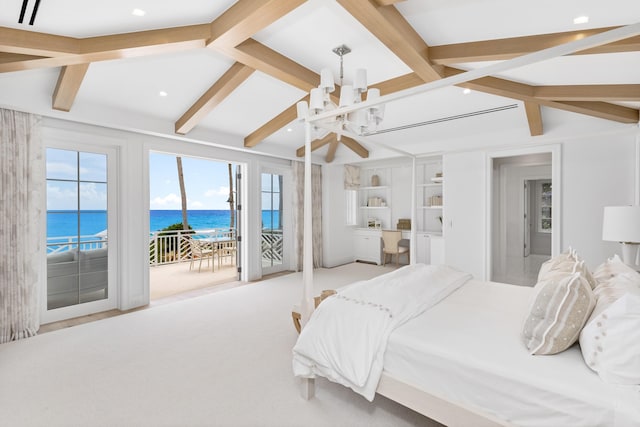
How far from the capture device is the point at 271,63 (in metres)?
2.99

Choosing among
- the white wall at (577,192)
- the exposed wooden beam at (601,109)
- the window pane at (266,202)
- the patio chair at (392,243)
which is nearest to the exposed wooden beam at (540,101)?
the exposed wooden beam at (601,109)

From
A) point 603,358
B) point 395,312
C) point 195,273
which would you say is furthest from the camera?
point 195,273

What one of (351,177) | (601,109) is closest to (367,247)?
(351,177)

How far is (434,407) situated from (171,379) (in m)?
1.95

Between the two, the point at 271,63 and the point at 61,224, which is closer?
the point at 271,63

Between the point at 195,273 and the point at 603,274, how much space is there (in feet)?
20.4

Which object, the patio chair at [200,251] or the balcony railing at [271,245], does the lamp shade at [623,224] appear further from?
the patio chair at [200,251]

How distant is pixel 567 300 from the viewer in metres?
1.57

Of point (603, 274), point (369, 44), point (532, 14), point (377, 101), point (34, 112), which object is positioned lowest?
point (603, 274)

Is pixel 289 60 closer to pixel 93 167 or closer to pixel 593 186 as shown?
pixel 93 167

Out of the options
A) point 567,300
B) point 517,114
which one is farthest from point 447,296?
point 517,114

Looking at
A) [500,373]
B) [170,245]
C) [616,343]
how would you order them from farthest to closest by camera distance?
[170,245] < [500,373] < [616,343]

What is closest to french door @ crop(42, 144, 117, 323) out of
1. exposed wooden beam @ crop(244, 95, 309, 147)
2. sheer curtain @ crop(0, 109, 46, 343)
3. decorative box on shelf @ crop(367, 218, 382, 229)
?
sheer curtain @ crop(0, 109, 46, 343)

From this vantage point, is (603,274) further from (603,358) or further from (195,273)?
(195,273)
